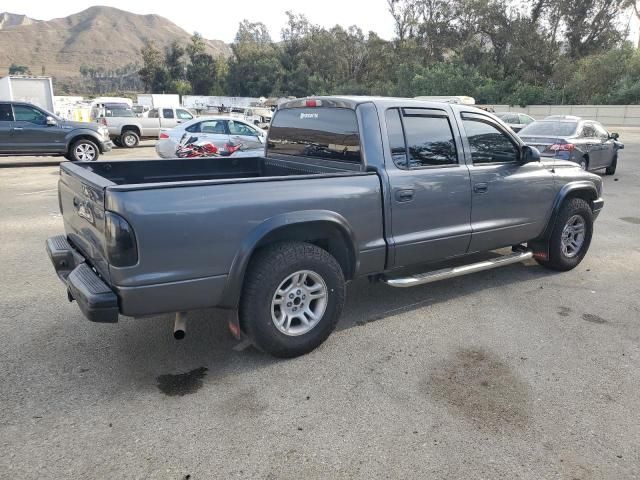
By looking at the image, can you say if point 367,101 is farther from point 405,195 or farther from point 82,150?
point 82,150

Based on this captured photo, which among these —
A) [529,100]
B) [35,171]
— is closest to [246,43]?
[529,100]

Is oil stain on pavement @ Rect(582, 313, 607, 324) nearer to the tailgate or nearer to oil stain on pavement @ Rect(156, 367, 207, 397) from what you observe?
oil stain on pavement @ Rect(156, 367, 207, 397)

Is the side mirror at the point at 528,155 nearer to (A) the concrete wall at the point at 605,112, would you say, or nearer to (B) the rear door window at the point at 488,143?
(B) the rear door window at the point at 488,143

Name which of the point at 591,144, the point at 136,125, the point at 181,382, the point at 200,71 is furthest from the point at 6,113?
the point at 200,71

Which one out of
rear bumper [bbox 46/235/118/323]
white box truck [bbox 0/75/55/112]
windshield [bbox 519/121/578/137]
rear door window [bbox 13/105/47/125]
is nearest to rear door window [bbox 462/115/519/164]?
rear bumper [bbox 46/235/118/323]

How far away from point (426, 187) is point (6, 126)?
13717 millimetres

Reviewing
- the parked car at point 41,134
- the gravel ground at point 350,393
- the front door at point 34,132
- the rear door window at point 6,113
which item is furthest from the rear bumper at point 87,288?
the rear door window at point 6,113

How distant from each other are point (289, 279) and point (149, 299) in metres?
0.96

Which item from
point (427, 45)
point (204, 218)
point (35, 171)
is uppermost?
point (427, 45)

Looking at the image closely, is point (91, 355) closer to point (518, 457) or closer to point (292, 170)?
point (292, 170)

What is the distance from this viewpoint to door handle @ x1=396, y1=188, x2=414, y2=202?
3906mm

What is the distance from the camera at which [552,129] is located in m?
12.4

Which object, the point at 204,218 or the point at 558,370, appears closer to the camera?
the point at 204,218

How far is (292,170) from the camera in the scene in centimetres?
467
